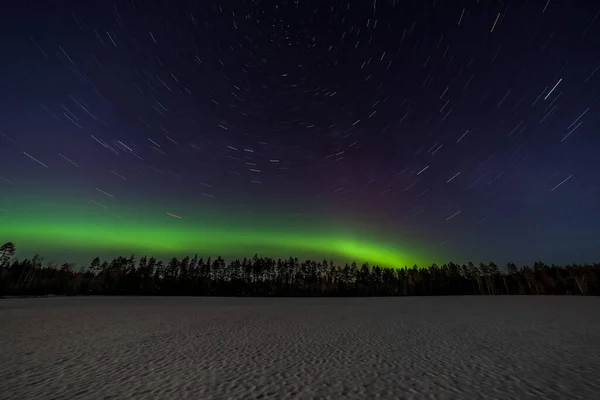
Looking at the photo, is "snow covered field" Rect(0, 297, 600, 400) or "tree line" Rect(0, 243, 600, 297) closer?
"snow covered field" Rect(0, 297, 600, 400)

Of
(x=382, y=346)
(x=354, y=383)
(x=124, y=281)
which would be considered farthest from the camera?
(x=124, y=281)

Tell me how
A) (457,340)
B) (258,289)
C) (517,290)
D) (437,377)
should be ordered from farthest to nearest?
(258,289) < (517,290) < (457,340) < (437,377)

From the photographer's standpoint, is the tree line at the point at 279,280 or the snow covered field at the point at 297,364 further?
the tree line at the point at 279,280

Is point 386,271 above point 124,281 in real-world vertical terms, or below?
above

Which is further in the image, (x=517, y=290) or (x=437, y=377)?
(x=517, y=290)

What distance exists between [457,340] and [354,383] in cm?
1296

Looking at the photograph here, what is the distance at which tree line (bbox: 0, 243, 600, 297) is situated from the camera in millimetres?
100438

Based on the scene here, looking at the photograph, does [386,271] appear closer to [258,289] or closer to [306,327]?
[258,289]

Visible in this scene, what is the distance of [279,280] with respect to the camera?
472ft

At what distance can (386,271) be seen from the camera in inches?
6796

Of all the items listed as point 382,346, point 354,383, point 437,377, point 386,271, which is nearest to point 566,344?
point 382,346

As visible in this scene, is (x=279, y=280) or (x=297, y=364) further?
(x=279, y=280)

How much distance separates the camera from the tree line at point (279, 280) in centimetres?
10044

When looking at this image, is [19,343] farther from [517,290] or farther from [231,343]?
[517,290]
